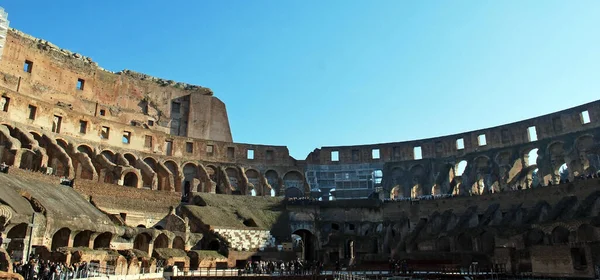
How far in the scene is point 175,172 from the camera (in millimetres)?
49469

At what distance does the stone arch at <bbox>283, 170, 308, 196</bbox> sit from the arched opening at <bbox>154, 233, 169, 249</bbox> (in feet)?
73.5

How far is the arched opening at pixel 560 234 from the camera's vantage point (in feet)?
102

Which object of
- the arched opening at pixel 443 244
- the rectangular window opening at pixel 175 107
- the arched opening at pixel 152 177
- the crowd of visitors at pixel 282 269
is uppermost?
the rectangular window opening at pixel 175 107

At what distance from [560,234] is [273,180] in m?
30.7

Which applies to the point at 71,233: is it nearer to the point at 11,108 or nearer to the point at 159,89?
the point at 11,108

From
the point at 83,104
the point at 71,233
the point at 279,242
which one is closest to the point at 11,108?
the point at 83,104

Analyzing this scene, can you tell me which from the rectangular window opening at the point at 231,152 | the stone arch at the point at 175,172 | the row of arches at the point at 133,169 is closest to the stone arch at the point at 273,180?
the row of arches at the point at 133,169

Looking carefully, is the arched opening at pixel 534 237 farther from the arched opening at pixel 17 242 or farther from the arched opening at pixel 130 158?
the arched opening at pixel 130 158

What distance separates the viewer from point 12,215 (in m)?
22.0

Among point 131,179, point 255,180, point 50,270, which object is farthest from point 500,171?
point 50,270

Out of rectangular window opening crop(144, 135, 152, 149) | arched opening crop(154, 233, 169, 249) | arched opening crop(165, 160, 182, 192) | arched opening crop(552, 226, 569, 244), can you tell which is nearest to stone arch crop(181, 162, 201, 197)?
arched opening crop(165, 160, 182, 192)

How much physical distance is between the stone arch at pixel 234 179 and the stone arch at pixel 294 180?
219 inches

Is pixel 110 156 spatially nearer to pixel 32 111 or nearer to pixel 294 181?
pixel 32 111

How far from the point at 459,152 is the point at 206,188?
27.8 m
